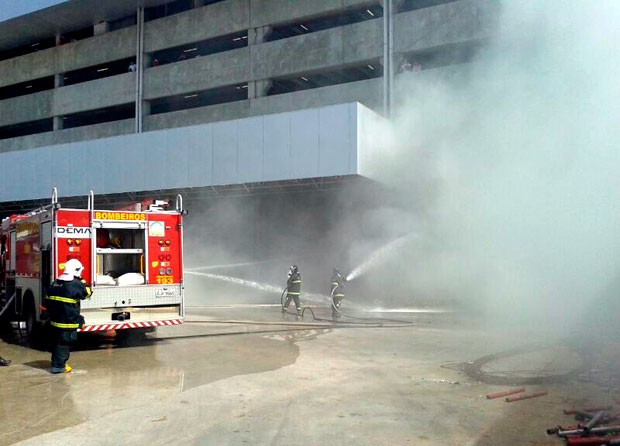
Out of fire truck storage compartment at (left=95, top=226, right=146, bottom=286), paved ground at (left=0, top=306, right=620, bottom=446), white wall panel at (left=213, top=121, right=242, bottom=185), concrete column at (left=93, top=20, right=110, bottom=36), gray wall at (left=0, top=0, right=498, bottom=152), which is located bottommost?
paved ground at (left=0, top=306, right=620, bottom=446)

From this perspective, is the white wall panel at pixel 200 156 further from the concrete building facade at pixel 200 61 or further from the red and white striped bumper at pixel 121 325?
the red and white striped bumper at pixel 121 325

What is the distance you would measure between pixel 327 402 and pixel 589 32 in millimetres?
6281

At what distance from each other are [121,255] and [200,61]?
593 inches

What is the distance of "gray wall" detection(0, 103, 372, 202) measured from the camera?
14617 millimetres

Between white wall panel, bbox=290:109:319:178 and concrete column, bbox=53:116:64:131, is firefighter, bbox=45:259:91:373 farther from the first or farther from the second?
concrete column, bbox=53:116:64:131

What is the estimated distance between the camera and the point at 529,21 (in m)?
9.37

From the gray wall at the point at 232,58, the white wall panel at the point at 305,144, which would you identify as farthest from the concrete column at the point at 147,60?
the white wall panel at the point at 305,144

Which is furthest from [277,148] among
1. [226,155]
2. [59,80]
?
[59,80]

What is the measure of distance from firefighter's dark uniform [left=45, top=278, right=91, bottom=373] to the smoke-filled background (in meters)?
6.88

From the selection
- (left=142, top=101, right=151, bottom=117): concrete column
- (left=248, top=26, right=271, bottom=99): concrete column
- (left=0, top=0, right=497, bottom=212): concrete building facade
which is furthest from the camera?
(left=142, top=101, right=151, bottom=117): concrete column

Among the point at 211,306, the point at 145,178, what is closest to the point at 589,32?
the point at 211,306

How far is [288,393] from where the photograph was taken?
5262 millimetres

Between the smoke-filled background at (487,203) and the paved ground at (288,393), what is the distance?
1.79 meters

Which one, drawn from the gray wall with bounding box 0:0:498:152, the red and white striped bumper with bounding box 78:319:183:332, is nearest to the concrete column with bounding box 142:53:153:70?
the gray wall with bounding box 0:0:498:152
